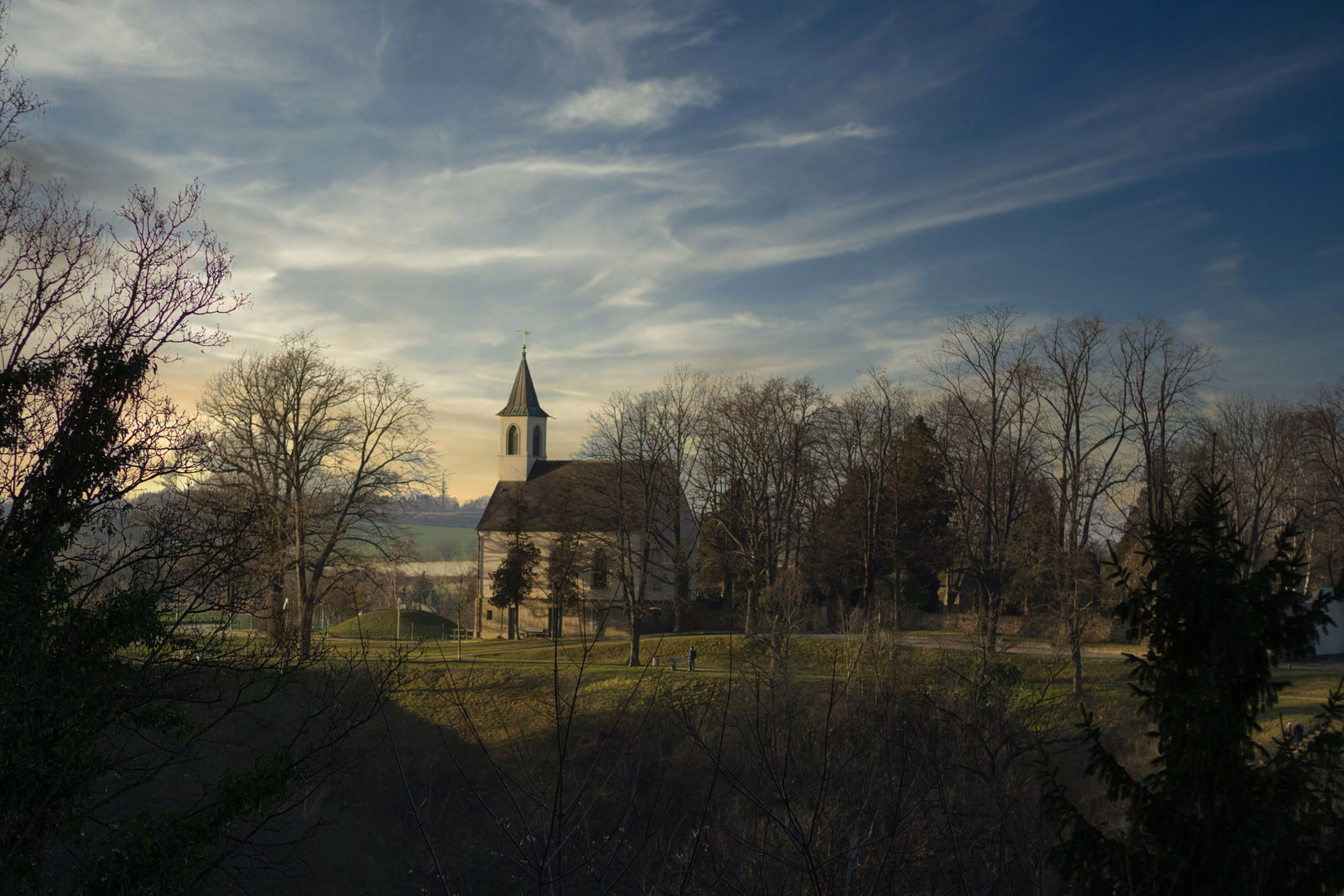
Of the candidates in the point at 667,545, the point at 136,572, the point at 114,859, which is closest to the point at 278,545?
the point at 136,572

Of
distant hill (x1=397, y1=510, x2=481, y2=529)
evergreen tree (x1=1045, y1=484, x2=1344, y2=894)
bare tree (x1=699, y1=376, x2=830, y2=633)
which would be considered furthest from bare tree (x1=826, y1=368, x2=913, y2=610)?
distant hill (x1=397, y1=510, x2=481, y2=529)

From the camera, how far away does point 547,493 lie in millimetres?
54938

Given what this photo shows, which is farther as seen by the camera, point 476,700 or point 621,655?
point 621,655

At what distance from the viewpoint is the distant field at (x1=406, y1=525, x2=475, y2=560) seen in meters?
118

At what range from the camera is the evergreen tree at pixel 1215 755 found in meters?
5.74

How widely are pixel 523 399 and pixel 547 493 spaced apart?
7.34 meters

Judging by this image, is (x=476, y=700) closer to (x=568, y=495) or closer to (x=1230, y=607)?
(x=568, y=495)

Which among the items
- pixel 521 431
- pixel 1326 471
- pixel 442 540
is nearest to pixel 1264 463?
pixel 1326 471

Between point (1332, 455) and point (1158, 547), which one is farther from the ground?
point (1332, 455)

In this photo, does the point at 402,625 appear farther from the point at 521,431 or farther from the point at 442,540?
the point at 442,540

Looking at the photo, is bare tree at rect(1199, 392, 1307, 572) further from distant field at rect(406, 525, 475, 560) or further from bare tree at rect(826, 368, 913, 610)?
distant field at rect(406, 525, 475, 560)

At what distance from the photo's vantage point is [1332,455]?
3953 centimetres

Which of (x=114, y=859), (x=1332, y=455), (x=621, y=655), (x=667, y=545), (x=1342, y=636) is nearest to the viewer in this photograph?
(x=114, y=859)

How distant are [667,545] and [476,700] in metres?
15.5
